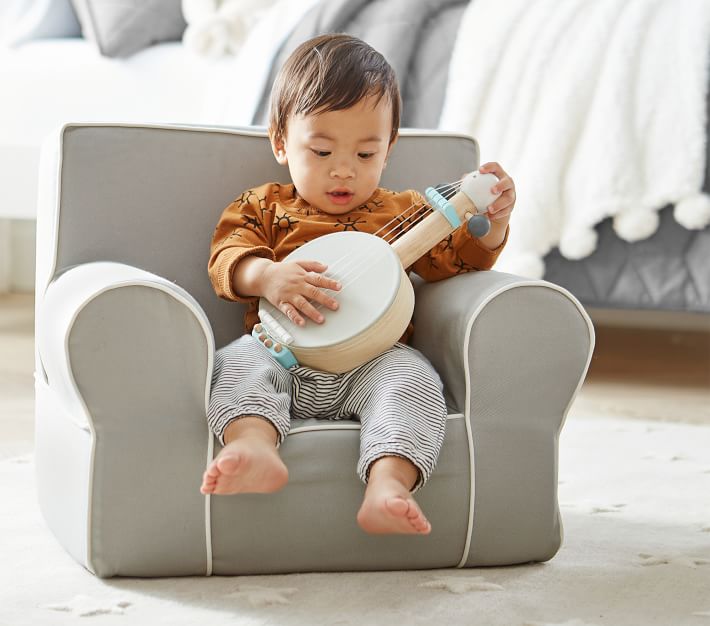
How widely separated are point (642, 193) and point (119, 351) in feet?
5.12

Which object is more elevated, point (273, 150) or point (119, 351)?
point (273, 150)

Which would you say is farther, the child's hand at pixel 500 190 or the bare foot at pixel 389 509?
the child's hand at pixel 500 190

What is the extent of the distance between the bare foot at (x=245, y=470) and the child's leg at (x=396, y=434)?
10 centimetres

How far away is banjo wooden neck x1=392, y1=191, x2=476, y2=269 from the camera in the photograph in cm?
140

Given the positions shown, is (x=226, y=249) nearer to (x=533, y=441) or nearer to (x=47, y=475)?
(x=47, y=475)

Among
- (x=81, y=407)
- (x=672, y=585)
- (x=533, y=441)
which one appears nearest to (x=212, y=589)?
(x=81, y=407)

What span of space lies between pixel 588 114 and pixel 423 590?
1.55 m

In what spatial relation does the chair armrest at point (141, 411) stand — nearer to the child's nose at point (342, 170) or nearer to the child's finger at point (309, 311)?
the child's finger at point (309, 311)

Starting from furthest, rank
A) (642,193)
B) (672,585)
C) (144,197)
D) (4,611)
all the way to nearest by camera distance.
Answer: (642,193)
(144,197)
(672,585)
(4,611)

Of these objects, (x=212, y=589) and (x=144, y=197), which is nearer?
(x=212, y=589)

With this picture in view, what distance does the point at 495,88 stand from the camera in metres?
2.54

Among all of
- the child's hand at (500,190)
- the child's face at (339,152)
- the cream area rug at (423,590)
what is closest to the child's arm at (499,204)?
the child's hand at (500,190)

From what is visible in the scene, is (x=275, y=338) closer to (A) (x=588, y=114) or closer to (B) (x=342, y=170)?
(B) (x=342, y=170)

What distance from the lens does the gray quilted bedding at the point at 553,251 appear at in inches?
96.4
